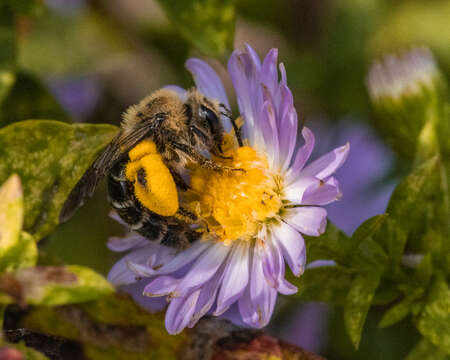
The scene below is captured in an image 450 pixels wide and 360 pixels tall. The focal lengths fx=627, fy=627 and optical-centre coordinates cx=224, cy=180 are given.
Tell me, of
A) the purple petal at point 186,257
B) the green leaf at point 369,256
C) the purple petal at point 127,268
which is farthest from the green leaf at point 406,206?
the purple petal at point 127,268

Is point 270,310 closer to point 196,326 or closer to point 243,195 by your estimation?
point 196,326

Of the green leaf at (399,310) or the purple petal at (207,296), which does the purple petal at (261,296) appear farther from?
the green leaf at (399,310)

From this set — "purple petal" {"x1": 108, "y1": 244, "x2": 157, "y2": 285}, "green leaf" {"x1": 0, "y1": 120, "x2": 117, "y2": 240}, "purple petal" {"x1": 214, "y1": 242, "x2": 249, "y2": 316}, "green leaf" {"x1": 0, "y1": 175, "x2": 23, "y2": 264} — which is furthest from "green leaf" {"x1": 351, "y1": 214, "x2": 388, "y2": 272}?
"green leaf" {"x1": 0, "y1": 175, "x2": 23, "y2": 264}

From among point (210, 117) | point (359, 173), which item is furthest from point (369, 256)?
point (359, 173)

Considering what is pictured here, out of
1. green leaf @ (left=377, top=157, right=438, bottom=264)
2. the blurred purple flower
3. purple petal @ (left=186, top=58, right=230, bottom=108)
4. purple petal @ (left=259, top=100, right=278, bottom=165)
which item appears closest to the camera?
purple petal @ (left=259, top=100, right=278, bottom=165)

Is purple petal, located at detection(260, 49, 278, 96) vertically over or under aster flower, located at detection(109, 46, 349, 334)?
over

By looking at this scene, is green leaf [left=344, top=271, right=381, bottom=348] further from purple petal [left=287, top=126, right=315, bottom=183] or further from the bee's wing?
the bee's wing
